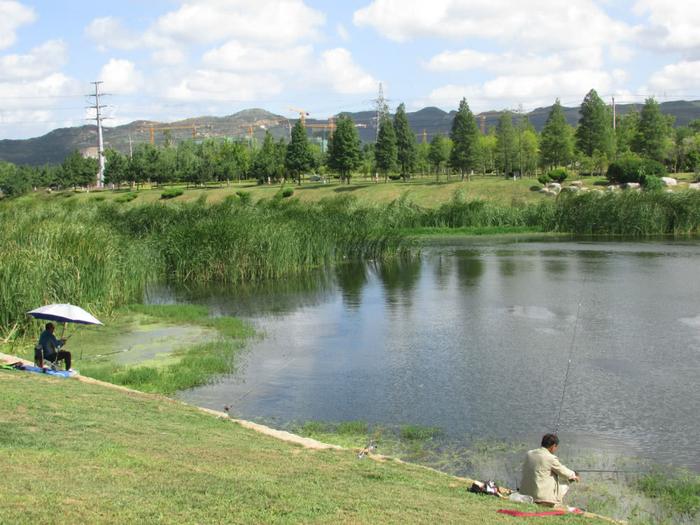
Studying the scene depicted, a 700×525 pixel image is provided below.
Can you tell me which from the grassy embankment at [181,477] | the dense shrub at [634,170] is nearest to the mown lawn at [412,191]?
the dense shrub at [634,170]

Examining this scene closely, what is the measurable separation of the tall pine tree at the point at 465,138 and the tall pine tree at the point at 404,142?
5.59 metres

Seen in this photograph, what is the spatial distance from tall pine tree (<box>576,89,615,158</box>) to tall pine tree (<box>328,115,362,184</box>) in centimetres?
2139

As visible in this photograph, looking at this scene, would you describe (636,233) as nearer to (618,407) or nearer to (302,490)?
(618,407)

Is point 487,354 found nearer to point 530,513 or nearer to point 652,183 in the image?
point 530,513

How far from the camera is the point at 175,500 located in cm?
759

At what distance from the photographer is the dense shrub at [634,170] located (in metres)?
64.8

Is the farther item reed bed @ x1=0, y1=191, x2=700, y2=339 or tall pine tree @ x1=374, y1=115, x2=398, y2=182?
tall pine tree @ x1=374, y1=115, x2=398, y2=182

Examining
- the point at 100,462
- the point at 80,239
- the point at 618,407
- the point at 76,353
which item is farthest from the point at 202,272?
the point at 100,462

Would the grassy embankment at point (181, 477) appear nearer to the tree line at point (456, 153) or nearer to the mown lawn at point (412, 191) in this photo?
the mown lawn at point (412, 191)

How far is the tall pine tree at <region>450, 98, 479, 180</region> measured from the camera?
257 feet

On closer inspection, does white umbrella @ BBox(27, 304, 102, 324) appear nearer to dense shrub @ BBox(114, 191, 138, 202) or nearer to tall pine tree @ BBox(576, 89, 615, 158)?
dense shrub @ BBox(114, 191, 138, 202)

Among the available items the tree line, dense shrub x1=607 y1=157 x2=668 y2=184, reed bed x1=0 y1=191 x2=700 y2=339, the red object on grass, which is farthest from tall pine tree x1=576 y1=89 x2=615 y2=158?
the red object on grass

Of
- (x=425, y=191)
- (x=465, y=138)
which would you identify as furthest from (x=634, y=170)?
(x=465, y=138)

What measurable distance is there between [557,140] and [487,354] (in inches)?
2429
